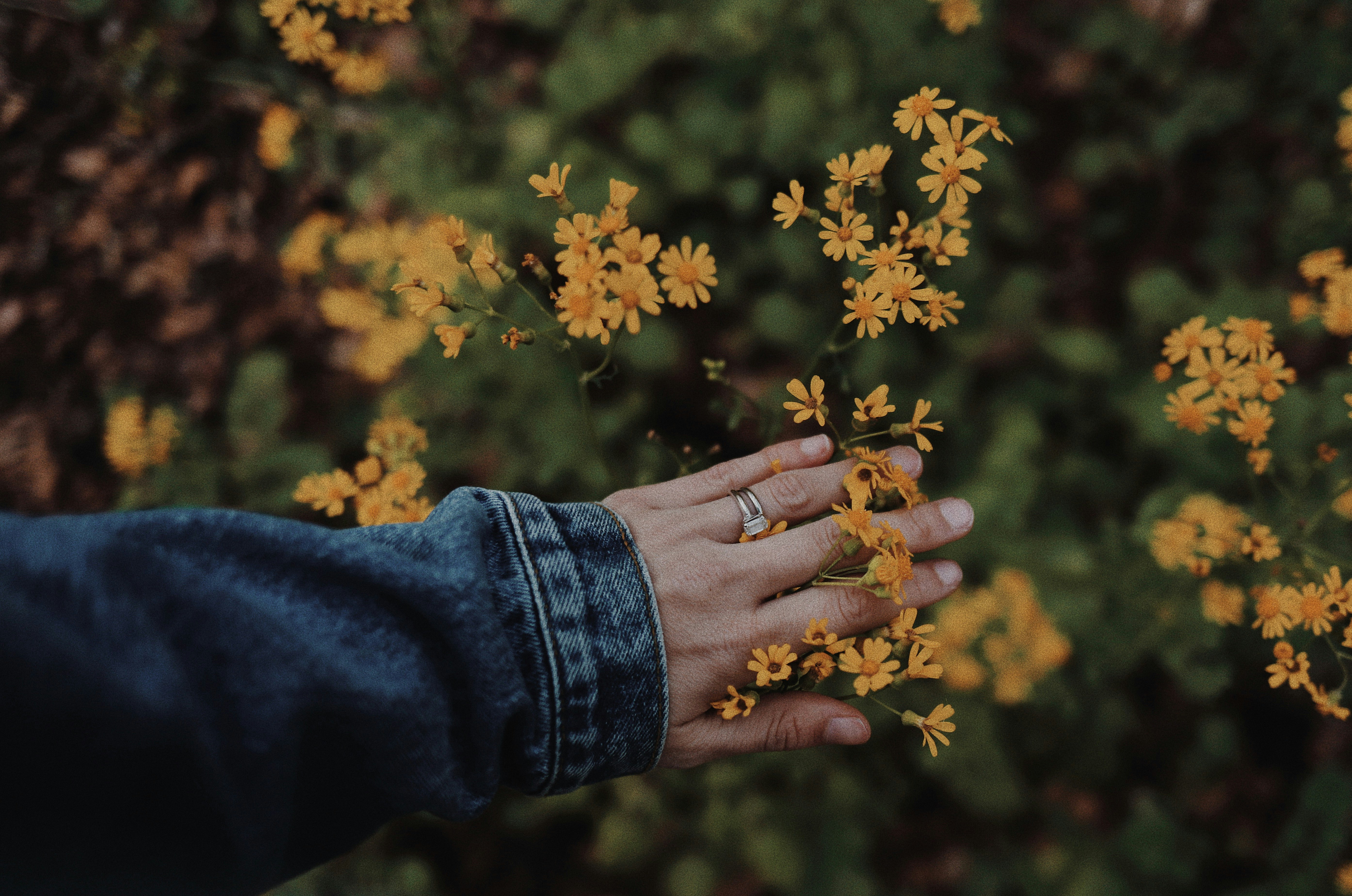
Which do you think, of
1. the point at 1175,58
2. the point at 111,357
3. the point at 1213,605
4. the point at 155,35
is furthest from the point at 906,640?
the point at 155,35

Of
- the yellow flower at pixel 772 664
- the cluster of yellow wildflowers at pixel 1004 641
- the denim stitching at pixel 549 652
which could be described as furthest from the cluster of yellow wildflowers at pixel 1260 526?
the denim stitching at pixel 549 652

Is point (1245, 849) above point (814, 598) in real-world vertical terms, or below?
below

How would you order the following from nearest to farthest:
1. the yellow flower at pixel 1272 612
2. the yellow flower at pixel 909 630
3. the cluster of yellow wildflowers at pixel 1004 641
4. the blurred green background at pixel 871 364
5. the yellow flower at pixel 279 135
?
the yellow flower at pixel 909 630
the yellow flower at pixel 1272 612
the cluster of yellow wildflowers at pixel 1004 641
the blurred green background at pixel 871 364
the yellow flower at pixel 279 135

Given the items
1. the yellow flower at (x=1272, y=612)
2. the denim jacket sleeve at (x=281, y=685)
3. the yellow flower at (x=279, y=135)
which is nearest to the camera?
the denim jacket sleeve at (x=281, y=685)

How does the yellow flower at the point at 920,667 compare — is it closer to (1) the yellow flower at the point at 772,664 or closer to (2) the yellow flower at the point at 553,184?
(1) the yellow flower at the point at 772,664

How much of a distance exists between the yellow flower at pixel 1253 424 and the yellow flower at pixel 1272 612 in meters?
0.37

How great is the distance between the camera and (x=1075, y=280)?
129 inches

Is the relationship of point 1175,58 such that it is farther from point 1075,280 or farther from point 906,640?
point 906,640

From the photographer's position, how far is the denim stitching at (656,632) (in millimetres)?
1554

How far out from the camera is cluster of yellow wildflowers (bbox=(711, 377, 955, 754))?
60.2 inches

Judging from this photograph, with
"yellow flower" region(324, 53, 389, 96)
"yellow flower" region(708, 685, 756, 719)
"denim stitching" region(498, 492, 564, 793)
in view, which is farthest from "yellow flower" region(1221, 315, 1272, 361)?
"yellow flower" region(324, 53, 389, 96)

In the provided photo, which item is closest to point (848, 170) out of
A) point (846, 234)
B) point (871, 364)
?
point (846, 234)

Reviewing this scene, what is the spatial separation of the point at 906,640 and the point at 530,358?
1.83 meters

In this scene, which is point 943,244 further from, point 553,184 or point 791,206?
point 553,184
